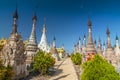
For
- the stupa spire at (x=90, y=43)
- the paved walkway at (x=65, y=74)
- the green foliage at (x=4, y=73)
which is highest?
the stupa spire at (x=90, y=43)

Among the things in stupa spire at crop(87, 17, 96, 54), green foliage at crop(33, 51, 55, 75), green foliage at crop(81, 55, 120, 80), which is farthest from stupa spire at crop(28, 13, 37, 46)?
green foliage at crop(81, 55, 120, 80)

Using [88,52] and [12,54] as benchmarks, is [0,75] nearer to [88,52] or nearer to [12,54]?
[12,54]

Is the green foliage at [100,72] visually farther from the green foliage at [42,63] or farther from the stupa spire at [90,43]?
the stupa spire at [90,43]

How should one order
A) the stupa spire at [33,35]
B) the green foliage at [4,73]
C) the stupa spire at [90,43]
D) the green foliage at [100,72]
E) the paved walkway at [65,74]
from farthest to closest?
the stupa spire at [33,35]
the stupa spire at [90,43]
the paved walkway at [65,74]
the green foliage at [4,73]
the green foliage at [100,72]

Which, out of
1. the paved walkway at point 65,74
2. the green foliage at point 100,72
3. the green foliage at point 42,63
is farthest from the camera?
the green foliage at point 42,63

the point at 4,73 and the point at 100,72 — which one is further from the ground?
the point at 100,72

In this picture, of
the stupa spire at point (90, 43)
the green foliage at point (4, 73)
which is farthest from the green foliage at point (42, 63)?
the green foliage at point (4, 73)

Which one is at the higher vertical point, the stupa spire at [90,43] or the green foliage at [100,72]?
the stupa spire at [90,43]

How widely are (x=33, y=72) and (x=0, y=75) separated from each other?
11941 mm

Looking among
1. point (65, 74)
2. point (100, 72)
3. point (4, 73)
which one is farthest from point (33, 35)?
point (100, 72)

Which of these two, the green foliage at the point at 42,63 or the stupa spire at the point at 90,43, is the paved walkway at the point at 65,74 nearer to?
the green foliage at the point at 42,63

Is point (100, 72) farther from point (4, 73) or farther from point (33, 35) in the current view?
point (33, 35)

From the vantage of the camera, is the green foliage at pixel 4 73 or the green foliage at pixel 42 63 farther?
the green foliage at pixel 42 63

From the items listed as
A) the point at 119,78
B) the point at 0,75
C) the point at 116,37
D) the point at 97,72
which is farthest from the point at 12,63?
the point at 116,37
